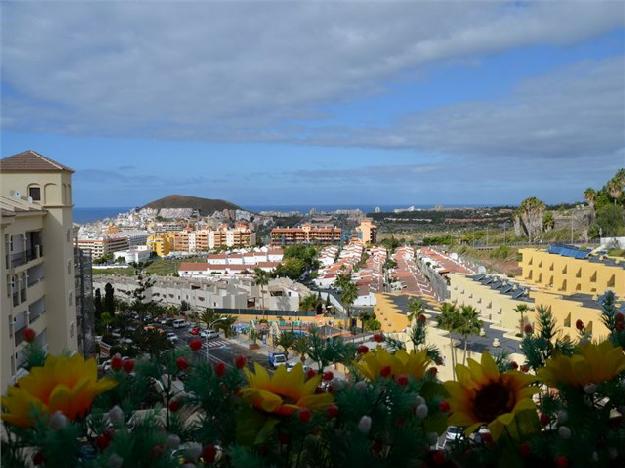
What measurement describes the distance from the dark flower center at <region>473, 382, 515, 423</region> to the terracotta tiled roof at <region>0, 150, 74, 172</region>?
528 inches

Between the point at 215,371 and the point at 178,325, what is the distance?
30948 mm

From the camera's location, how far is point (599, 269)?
22.9 meters

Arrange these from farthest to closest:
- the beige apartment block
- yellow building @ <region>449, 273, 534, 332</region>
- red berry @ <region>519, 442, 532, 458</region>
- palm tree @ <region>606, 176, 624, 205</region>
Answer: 1. palm tree @ <region>606, 176, 624, 205</region>
2. yellow building @ <region>449, 273, 534, 332</region>
3. the beige apartment block
4. red berry @ <region>519, 442, 532, 458</region>

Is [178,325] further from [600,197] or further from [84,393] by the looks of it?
[600,197]

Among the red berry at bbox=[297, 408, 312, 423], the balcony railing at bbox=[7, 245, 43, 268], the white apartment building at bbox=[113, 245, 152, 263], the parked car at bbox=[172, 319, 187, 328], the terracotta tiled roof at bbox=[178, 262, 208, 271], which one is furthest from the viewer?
the white apartment building at bbox=[113, 245, 152, 263]

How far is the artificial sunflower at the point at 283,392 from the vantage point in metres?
2.32

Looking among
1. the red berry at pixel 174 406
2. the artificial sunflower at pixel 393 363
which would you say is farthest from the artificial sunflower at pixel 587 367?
the red berry at pixel 174 406

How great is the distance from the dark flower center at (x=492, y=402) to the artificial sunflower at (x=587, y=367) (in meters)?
0.31

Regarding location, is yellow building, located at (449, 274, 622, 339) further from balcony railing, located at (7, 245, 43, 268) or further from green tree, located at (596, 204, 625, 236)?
green tree, located at (596, 204, 625, 236)

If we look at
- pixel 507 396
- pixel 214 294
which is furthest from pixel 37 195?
pixel 214 294

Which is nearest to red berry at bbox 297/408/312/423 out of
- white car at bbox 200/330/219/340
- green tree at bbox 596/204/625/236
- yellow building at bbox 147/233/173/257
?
white car at bbox 200/330/219/340

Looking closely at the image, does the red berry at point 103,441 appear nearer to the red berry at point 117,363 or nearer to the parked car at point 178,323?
the red berry at point 117,363

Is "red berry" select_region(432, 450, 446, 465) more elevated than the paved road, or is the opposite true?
"red berry" select_region(432, 450, 446, 465)

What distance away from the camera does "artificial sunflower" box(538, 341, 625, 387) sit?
271 centimetres
